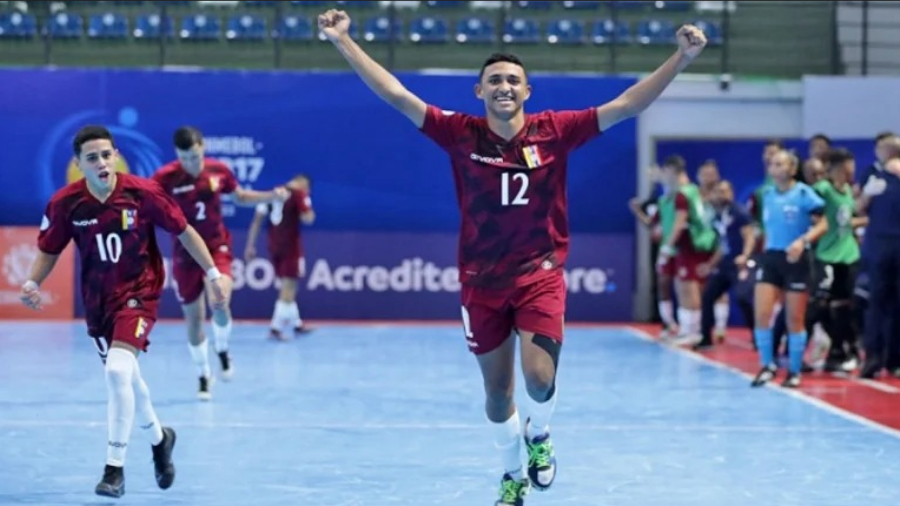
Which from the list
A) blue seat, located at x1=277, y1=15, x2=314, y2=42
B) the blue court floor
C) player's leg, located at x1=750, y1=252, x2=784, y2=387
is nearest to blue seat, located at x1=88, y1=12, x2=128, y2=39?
blue seat, located at x1=277, y1=15, x2=314, y2=42

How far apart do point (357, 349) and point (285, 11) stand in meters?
8.33

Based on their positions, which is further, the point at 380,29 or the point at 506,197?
the point at 380,29

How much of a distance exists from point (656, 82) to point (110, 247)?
10.8ft

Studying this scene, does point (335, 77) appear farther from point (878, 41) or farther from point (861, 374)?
point (861, 374)

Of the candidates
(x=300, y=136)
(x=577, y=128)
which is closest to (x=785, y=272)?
(x=577, y=128)

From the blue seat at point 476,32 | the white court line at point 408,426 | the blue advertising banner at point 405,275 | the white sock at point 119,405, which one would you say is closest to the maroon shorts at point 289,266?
the blue advertising banner at point 405,275

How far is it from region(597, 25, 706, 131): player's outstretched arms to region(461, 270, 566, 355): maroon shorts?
2.87ft

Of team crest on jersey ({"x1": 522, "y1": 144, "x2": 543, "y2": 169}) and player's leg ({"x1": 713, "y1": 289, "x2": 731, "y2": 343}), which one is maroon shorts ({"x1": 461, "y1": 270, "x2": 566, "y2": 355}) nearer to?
team crest on jersey ({"x1": 522, "y1": 144, "x2": 543, "y2": 169})

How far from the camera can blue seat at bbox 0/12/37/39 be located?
81.6ft

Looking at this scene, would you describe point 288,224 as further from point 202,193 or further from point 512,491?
point 512,491

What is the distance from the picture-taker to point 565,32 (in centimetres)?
2536

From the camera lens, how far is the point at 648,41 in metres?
25.3

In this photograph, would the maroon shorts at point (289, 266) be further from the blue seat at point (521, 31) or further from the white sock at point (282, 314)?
the blue seat at point (521, 31)

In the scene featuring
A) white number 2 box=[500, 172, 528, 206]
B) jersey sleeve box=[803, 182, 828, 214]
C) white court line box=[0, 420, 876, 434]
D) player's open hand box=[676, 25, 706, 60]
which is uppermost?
player's open hand box=[676, 25, 706, 60]
